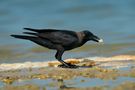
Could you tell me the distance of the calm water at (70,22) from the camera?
16.6 m

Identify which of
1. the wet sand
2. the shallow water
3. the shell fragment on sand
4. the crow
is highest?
the shallow water

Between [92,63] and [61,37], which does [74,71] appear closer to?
[61,37]

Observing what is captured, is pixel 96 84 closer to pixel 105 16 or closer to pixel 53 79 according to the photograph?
pixel 53 79

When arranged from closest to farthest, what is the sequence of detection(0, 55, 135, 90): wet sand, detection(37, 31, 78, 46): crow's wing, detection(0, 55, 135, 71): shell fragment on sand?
detection(0, 55, 135, 90): wet sand → detection(37, 31, 78, 46): crow's wing → detection(0, 55, 135, 71): shell fragment on sand

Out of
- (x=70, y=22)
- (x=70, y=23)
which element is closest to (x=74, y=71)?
(x=70, y=23)

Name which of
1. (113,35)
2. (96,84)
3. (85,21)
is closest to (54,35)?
(96,84)

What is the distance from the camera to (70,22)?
21.4m

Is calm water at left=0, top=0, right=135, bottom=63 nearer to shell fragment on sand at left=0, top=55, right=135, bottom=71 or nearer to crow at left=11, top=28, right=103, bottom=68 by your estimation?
shell fragment on sand at left=0, top=55, right=135, bottom=71

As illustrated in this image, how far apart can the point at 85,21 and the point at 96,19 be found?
1.29ft

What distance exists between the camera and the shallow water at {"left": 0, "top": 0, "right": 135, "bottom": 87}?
16.6 metres

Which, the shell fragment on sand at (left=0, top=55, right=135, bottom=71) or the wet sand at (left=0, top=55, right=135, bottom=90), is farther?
the shell fragment on sand at (left=0, top=55, right=135, bottom=71)

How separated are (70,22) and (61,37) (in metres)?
8.97

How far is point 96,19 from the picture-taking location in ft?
70.2

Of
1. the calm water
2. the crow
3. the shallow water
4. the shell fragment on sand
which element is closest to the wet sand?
the shell fragment on sand
